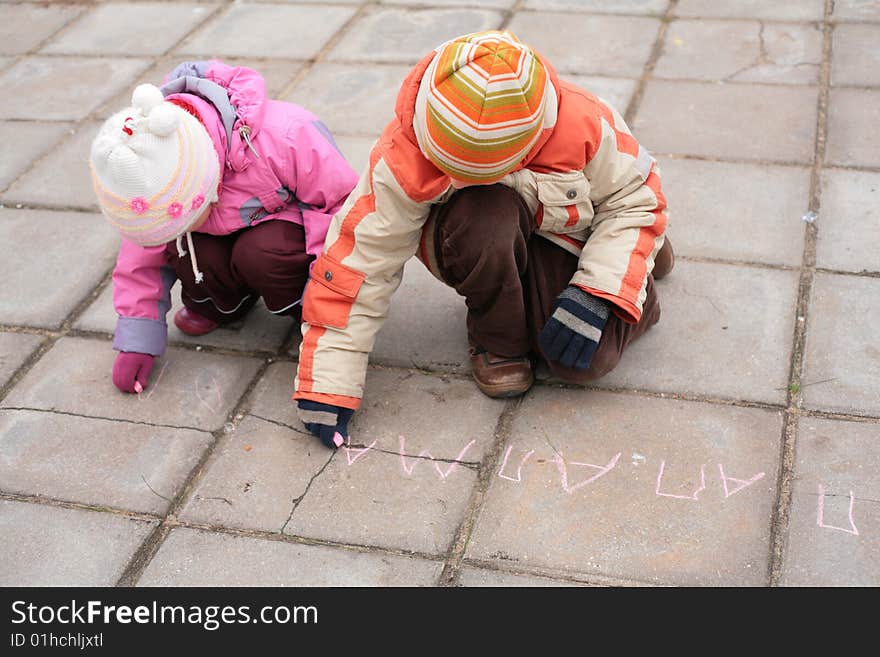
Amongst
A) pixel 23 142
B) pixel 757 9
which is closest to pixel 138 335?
pixel 23 142

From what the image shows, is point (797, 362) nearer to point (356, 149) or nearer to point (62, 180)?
point (356, 149)

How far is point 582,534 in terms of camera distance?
2.09m

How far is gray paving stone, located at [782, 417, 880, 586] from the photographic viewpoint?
6.45ft

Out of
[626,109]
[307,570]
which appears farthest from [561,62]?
[307,570]

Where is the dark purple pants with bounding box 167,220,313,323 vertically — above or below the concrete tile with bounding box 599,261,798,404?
above

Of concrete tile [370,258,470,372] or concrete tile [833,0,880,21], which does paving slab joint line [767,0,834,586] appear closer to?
concrete tile [833,0,880,21]

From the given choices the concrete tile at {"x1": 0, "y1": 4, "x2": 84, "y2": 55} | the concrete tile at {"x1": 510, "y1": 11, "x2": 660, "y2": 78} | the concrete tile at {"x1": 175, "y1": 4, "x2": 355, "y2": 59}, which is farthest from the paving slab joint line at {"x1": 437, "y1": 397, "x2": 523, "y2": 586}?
the concrete tile at {"x1": 0, "y1": 4, "x2": 84, "y2": 55}

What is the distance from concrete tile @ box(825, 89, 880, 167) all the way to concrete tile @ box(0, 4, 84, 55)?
3.33m

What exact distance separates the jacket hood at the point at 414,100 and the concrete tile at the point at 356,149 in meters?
1.30

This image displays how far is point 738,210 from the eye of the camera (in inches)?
120

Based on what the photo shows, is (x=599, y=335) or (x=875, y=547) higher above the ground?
(x=599, y=335)

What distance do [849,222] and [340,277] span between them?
1.55 m

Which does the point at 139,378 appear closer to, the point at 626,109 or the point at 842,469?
the point at 842,469
